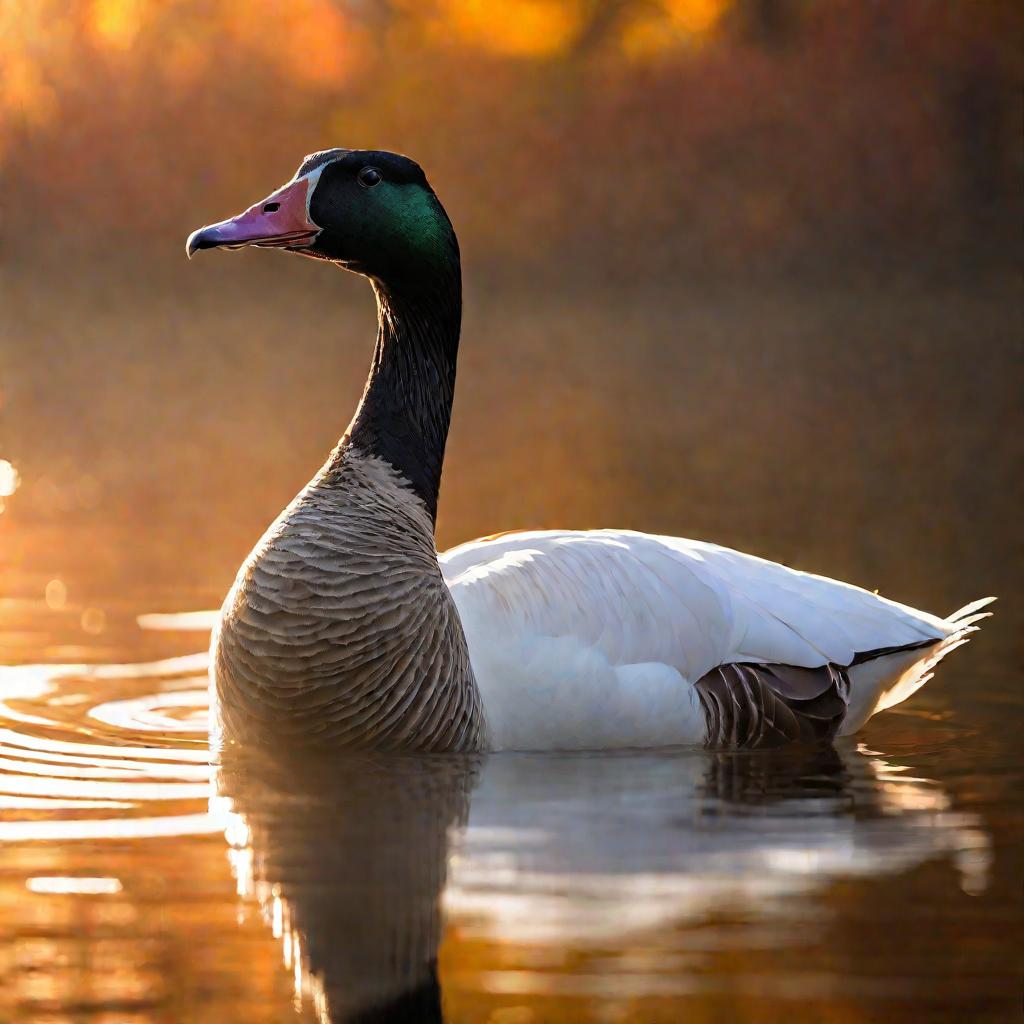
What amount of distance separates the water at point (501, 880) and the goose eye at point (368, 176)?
1.81 metres

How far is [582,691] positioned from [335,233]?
1.63 m

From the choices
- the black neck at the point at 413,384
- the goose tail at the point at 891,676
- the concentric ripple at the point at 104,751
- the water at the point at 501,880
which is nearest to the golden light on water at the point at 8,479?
the concentric ripple at the point at 104,751

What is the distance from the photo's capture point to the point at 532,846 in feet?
17.2

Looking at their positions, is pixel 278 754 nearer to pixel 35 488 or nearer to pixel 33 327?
pixel 35 488

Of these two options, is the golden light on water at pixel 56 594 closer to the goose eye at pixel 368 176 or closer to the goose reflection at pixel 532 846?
the goose reflection at pixel 532 846

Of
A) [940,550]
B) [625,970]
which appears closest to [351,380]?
[940,550]

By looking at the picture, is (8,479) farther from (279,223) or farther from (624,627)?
(624,627)

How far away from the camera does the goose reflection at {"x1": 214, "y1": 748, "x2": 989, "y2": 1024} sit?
4.50 m

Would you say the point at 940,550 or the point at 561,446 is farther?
the point at 561,446

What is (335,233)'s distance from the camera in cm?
638

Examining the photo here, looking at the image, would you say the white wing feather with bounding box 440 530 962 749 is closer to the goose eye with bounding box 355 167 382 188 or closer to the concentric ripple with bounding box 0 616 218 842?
the concentric ripple with bounding box 0 616 218 842

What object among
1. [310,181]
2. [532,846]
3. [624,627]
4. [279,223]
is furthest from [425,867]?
[310,181]

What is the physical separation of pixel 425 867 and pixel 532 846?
0.33 metres

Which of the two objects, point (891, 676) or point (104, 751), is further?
point (891, 676)
